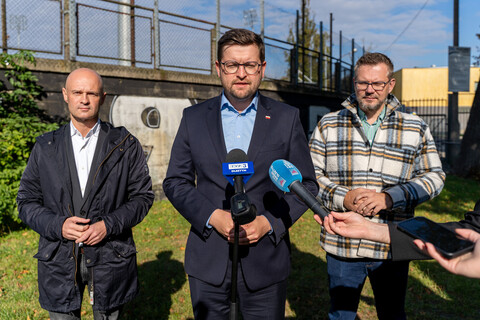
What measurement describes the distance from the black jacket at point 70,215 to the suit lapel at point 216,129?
0.86 metres

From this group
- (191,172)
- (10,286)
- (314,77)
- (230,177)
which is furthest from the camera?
(314,77)

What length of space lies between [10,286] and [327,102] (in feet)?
48.4

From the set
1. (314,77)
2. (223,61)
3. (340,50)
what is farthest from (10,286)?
(340,50)

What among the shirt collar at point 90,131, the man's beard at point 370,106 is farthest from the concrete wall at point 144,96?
the man's beard at point 370,106

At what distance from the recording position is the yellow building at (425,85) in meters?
46.8

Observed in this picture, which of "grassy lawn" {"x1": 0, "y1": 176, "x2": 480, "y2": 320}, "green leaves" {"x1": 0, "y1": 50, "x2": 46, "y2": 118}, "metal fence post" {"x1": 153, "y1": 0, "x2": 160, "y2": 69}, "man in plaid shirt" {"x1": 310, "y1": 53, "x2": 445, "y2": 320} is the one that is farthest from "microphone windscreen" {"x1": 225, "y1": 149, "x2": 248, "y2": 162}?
"metal fence post" {"x1": 153, "y1": 0, "x2": 160, "y2": 69}

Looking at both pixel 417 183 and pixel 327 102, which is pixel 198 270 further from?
pixel 327 102

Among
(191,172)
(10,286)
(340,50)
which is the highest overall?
(340,50)

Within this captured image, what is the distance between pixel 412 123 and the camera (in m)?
3.20

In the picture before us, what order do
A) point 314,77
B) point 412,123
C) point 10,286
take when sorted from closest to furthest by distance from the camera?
point 412,123, point 10,286, point 314,77

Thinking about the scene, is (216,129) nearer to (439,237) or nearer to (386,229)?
(386,229)

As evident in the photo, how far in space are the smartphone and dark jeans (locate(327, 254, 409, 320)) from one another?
59.7 inches

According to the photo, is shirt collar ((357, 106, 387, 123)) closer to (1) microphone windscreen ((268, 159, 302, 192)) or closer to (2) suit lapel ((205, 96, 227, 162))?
(2) suit lapel ((205, 96, 227, 162))

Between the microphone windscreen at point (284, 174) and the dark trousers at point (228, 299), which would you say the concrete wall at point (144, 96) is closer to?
the dark trousers at point (228, 299)
